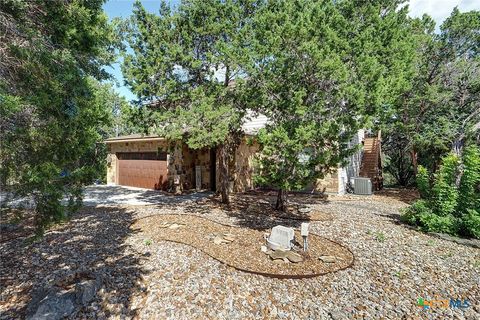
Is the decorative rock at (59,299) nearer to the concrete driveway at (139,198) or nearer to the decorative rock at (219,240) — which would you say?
the decorative rock at (219,240)

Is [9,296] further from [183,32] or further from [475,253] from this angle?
[475,253]

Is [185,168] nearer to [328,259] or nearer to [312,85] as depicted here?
[312,85]

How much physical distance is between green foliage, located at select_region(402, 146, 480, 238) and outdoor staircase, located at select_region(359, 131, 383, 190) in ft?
27.0

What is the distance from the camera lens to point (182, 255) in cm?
529

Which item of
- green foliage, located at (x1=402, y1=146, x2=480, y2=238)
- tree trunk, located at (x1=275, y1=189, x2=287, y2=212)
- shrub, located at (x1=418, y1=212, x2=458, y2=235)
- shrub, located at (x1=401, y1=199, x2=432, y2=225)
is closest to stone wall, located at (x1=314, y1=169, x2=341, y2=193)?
tree trunk, located at (x1=275, y1=189, x2=287, y2=212)

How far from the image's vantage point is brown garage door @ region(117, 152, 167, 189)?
14.1 m

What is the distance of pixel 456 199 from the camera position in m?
7.14

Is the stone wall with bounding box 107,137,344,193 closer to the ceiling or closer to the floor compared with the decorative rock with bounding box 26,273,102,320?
closer to the ceiling

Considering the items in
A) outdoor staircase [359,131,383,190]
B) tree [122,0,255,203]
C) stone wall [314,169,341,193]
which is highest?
tree [122,0,255,203]

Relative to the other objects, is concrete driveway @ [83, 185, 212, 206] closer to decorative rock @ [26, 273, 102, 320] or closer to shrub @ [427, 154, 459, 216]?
decorative rock @ [26, 273, 102, 320]

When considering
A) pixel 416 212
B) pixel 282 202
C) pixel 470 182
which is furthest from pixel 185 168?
pixel 470 182

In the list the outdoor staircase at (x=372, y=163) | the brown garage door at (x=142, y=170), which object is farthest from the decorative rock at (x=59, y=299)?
the outdoor staircase at (x=372, y=163)

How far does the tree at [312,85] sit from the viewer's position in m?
5.72

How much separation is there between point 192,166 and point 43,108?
10843 mm
